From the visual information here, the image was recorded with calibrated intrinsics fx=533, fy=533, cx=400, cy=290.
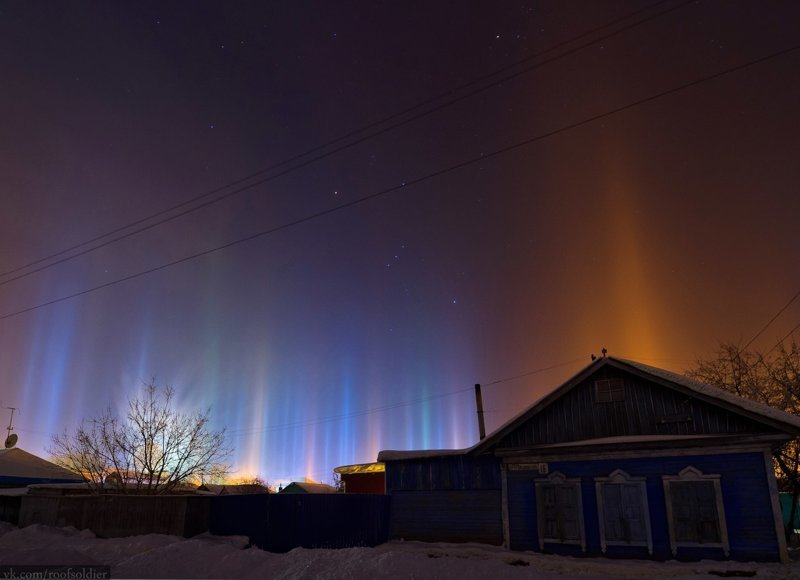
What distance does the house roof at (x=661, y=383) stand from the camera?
15789mm

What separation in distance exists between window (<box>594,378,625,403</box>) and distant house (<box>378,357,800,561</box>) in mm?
34

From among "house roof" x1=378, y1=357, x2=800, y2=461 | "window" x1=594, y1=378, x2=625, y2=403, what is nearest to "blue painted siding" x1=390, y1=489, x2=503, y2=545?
"house roof" x1=378, y1=357, x2=800, y2=461

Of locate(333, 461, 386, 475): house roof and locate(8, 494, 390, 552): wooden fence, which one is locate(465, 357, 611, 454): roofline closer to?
locate(8, 494, 390, 552): wooden fence

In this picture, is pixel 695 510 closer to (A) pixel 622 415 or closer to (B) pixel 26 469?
(A) pixel 622 415

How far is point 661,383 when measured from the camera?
18.0 meters

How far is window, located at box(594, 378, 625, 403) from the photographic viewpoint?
737 inches

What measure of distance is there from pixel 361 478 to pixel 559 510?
22059 millimetres

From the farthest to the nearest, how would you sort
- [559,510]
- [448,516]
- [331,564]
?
[448,516]
[559,510]
[331,564]

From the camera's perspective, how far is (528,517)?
61.8ft

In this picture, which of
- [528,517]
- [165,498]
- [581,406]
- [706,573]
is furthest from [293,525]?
[706,573]

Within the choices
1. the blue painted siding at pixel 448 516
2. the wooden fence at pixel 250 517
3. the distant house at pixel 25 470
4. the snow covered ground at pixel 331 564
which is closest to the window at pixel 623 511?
the snow covered ground at pixel 331 564

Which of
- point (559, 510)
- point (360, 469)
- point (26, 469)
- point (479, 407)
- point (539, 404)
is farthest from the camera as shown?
point (26, 469)

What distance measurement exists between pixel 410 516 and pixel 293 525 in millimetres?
5101

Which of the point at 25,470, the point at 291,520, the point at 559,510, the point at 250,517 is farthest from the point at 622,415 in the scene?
the point at 25,470
